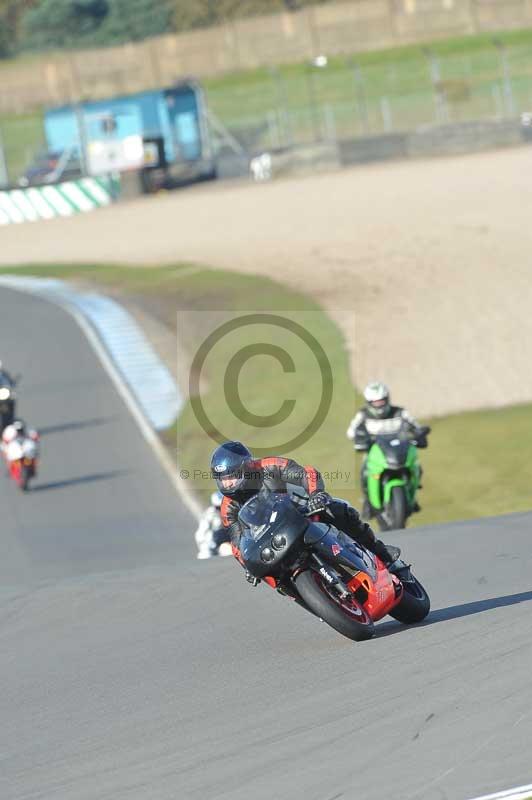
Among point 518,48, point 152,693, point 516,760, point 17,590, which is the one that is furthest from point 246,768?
point 518,48

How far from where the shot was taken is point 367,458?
43.8ft

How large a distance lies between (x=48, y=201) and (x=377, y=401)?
36.3 meters

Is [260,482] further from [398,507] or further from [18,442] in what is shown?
[18,442]

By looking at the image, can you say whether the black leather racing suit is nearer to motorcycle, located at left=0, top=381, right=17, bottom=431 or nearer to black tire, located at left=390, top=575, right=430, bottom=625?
black tire, located at left=390, top=575, right=430, bottom=625

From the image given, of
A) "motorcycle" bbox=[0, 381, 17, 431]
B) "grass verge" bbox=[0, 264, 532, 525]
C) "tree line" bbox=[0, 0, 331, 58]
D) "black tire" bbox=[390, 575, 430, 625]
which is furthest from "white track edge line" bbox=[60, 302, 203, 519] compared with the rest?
"tree line" bbox=[0, 0, 331, 58]

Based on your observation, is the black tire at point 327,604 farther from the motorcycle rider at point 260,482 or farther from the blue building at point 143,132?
the blue building at point 143,132

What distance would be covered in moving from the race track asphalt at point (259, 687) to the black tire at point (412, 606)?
0.12 m

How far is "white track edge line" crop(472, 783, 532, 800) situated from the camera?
5082 mm

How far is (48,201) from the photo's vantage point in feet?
157

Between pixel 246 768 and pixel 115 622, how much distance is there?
403 centimetres

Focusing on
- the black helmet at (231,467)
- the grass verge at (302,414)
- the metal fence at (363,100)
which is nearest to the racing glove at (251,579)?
the black helmet at (231,467)

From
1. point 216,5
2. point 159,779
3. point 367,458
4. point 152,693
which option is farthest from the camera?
point 216,5

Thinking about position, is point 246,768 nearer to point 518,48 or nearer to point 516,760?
point 516,760

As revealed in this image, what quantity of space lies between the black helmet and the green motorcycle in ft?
17.9
